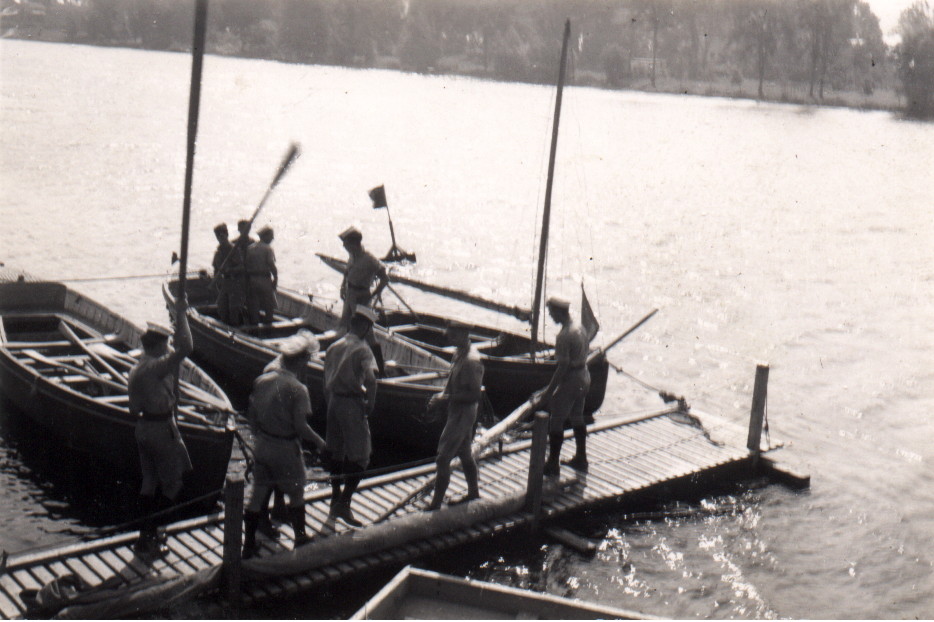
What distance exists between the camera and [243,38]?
94688 millimetres

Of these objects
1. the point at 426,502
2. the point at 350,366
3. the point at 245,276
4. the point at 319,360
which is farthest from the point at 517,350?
the point at 350,366

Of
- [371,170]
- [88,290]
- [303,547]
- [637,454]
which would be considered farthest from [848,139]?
[303,547]

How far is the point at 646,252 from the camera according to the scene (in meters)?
38.7

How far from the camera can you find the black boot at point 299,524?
30.0ft

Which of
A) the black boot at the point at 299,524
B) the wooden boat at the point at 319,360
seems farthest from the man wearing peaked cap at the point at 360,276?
the black boot at the point at 299,524

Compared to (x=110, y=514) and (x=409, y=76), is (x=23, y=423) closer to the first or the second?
(x=110, y=514)

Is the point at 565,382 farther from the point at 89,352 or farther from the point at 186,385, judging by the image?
the point at 89,352

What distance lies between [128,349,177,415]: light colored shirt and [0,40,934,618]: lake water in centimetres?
295

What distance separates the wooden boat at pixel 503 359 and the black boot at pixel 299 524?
23.1ft

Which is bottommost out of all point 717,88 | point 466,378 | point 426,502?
point 426,502

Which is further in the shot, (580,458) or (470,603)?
(580,458)

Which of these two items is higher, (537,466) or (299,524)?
(537,466)

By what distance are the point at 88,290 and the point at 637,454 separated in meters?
20.1

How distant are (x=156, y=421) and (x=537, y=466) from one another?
4.34m
